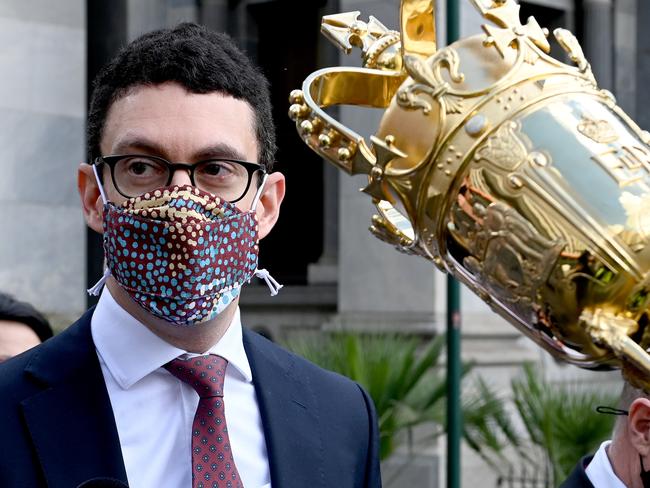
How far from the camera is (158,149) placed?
8.50 ft

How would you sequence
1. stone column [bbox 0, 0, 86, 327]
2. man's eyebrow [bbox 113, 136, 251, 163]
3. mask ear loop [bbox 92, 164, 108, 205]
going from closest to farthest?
man's eyebrow [bbox 113, 136, 251, 163], mask ear loop [bbox 92, 164, 108, 205], stone column [bbox 0, 0, 86, 327]

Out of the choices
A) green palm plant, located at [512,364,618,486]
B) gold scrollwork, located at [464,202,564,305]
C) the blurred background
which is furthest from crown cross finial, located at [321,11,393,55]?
green palm plant, located at [512,364,618,486]

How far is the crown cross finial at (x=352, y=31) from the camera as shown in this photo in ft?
8.16

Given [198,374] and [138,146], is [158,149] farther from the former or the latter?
[198,374]

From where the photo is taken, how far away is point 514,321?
7.26ft

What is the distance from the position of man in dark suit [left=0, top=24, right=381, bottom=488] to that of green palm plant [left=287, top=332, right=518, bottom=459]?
492 cm

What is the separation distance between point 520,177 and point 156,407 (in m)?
1.00

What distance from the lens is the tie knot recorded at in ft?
8.68

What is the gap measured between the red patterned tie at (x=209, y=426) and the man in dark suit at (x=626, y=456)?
5.11 ft

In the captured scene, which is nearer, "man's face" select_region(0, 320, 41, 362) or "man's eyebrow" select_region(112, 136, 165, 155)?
Answer: "man's eyebrow" select_region(112, 136, 165, 155)

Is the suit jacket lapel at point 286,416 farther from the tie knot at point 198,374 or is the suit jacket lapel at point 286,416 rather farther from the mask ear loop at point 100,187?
the mask ear loop at point 100,187

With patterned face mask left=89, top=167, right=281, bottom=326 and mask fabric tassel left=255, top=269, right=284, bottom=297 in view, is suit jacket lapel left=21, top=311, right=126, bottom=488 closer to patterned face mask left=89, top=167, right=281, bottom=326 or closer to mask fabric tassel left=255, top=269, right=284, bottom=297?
patterned face mask left=89, top=167, right=281, bottom=326

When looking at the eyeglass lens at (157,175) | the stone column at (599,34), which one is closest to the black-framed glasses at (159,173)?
the eyeglass lens at (157,175)

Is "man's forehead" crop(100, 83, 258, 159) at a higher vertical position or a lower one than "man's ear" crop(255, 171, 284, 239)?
higher
